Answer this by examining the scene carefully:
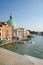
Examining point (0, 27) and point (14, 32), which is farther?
point (14, 32)

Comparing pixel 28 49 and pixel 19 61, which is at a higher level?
pixel 19 61

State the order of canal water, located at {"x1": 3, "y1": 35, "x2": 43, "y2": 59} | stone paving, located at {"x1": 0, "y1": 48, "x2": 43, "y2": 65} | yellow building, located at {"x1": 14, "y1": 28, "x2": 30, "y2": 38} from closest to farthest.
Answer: stone paving, located at {"x1": 0, "y1": 48, "x2": 43, "y2": 65} → canal water, located at {"x1": 3, "y1": 35, "x2": 43, "y2": 59} → yellow building, located at {"x1": 14, "y1": 28, "x2": 30, "y2": 38}

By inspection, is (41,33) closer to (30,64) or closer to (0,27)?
(0,27)

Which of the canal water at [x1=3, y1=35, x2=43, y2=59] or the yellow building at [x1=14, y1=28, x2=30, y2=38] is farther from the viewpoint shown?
the yellow building at [x1=14, y1=28, x2=30, y2=38]

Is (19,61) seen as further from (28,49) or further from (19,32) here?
(19,32)

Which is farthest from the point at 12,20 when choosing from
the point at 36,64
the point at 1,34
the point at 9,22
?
the point at 36,64

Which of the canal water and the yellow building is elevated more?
the yellow building

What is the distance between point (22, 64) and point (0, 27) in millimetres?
26795

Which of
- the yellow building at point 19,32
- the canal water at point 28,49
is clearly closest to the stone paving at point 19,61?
the canal water at point 28,49

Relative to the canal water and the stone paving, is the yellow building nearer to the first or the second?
the canal water

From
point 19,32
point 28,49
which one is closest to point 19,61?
point 28,49

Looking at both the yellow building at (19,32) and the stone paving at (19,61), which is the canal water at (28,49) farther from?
the yellow building at (19,32)

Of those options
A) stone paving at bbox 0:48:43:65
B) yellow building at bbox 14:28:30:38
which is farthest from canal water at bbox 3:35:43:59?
yellow building at bbox 14:28:30:38

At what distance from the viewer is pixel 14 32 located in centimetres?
5547
